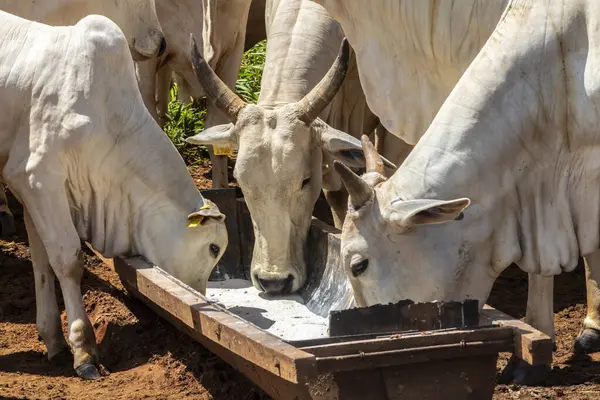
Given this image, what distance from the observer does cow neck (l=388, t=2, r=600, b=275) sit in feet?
16.3

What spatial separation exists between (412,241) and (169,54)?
4.39m

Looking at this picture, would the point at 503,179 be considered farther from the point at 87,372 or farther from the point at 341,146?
the point at 87,372

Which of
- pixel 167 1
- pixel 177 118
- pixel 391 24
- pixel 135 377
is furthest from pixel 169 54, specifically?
pixel 135 377

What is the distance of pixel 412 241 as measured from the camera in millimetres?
4957

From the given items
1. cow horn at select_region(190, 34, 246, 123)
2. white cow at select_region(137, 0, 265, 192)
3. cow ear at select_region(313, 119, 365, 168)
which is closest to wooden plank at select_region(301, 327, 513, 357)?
cow ear at select_region(313, 119, 365, 168)

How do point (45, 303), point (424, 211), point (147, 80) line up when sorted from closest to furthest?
point (424, 211), point (45, 303), point (147, 80)

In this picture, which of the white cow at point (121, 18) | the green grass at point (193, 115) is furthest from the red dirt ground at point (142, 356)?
the green grass at point (193, 115)

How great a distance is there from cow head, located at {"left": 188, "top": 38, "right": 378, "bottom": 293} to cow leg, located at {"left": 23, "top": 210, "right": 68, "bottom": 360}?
3.38 ft

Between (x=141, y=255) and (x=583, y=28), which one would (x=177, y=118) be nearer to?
(x=141, y=255)

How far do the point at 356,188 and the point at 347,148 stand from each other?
1.85 m

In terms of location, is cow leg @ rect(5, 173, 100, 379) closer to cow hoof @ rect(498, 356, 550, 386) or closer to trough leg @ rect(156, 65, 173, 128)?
cow hoof @ rect(498, 356, 550, 386)

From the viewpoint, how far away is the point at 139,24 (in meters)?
8.35

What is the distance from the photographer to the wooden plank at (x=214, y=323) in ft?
14.0

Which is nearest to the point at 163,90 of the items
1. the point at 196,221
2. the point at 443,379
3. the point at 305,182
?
the point at 305,182
